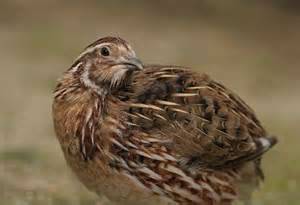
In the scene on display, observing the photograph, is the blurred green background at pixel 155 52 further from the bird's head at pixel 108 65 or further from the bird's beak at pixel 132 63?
the bird's beak at pixel 132 63

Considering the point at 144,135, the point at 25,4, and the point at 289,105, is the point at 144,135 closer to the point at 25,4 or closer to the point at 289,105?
the point at 289,105

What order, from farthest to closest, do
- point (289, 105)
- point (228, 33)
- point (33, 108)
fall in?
point (228, 33), point (289, 105), point (33, 108)

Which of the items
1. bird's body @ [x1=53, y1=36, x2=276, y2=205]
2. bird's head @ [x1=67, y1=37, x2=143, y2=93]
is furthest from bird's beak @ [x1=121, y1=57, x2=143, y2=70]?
bird's body @ [x1=53, y1=36, x2=276, y2=205]

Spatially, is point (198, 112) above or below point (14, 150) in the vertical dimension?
above

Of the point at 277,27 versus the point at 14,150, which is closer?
the point at 14,150

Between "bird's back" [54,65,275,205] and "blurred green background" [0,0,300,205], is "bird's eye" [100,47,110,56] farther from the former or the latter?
"blurred green background" [0,0,300,205]

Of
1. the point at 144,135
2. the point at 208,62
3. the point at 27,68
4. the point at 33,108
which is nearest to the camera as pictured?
the point at 144,135

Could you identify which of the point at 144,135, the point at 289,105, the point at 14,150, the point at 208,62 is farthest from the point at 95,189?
the point at 208,62
